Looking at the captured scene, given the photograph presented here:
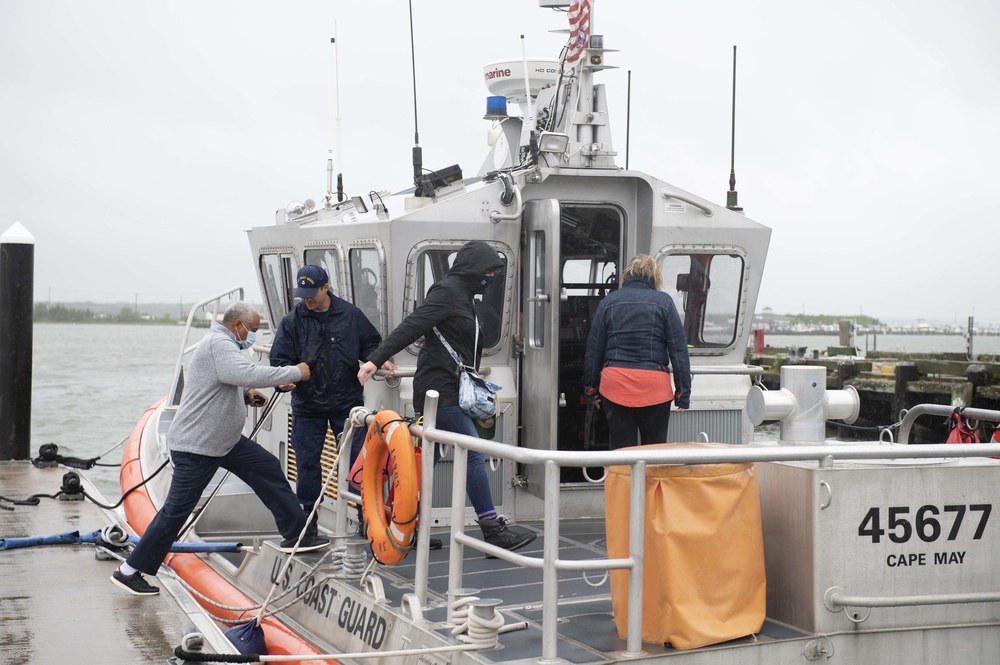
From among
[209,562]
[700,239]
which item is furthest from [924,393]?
[209,562]

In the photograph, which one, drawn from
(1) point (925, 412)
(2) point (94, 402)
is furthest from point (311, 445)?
(2) point (94, 402)

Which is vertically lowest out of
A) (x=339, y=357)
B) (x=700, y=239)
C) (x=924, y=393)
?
(x=924, y=393)

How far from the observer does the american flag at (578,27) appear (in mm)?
7344

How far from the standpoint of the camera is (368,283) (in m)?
7.09

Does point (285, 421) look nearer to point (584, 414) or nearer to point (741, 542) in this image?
point (584, 414)

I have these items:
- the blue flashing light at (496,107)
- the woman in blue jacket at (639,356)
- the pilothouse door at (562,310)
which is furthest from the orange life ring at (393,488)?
the blue flashing light at (496,107)

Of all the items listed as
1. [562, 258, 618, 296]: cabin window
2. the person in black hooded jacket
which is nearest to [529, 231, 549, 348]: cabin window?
[562, 258, 618, 296]: cabin window

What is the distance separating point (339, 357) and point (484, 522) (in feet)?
4.64

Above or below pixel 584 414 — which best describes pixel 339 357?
above

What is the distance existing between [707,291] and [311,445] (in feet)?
9.49

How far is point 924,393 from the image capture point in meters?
22.3

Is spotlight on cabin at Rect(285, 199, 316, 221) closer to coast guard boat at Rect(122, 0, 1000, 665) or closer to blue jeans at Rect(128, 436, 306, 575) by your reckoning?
coast guard boat at Rect(122, 0, 1000, 665)

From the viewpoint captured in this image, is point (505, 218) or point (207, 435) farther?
point (505, 218)

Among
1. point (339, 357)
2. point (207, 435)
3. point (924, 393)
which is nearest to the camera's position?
point (207, 435)
